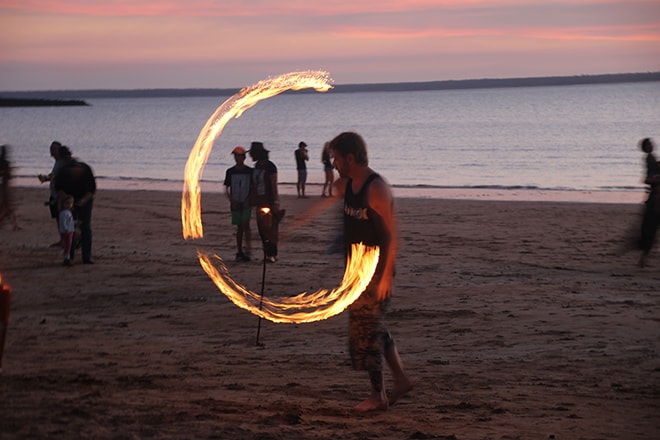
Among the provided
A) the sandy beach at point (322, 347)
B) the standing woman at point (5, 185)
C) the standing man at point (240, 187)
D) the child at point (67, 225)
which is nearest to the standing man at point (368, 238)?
the sandy beach at point (322, 347)

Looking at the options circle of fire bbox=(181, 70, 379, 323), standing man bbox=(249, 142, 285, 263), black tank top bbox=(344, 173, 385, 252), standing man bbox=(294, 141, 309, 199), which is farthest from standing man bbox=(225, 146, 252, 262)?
standing man bbox=(294, 141, 309, 199)

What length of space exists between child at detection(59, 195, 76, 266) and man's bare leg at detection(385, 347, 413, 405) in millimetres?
8059

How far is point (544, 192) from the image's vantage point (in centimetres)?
3231

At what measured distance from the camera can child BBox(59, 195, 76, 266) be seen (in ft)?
44.1

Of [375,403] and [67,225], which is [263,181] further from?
[375,403]

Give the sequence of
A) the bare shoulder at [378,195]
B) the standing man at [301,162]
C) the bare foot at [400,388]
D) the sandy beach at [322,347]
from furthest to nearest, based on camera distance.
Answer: the standing man at [301,162]
the bare foot at [400,388]
the bare shoulder at [378,195]
the sandy beach at [322,347]

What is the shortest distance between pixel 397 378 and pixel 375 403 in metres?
0.24

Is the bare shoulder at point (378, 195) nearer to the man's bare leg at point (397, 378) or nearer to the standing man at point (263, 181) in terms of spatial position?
the man's bare leg at point (397, 378)

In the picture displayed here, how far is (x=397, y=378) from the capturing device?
657 centimetres

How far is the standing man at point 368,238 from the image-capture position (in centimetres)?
624

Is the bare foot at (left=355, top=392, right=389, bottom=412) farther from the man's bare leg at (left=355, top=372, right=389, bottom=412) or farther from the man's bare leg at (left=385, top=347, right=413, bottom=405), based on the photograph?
the man's bare leg at (left=385, top=347, right=413, bottom=405)

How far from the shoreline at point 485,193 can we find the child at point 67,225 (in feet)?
52.9

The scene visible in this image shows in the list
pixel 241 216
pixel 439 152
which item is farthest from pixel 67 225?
pixel 439 152

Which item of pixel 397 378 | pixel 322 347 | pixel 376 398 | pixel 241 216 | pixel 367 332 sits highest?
pixel 241 216
